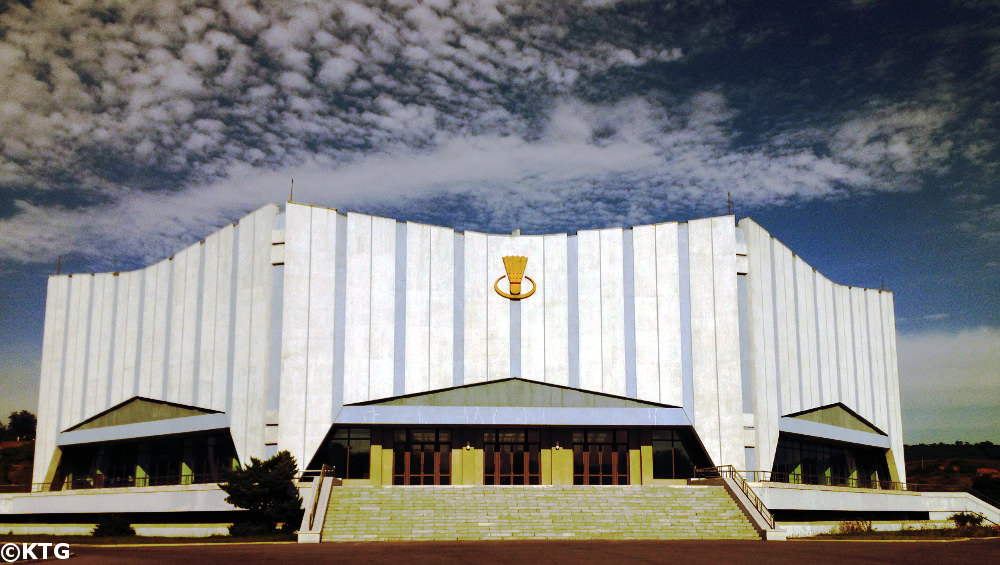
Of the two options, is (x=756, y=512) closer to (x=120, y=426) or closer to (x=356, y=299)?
Result: (x=356, y=299)

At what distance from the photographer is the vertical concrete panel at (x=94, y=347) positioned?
51.8m

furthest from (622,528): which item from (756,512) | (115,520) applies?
(115,520)

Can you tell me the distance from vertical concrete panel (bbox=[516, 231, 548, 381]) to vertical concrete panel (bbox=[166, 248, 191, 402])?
18.3 meters

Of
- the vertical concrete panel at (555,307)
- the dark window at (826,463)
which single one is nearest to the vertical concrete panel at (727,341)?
the dark window at (826,463)

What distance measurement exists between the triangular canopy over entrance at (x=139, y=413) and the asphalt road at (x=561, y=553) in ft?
54.8

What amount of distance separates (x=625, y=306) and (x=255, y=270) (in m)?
18.9

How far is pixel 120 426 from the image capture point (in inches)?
1951

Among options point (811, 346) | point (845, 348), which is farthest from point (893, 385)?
point (811, 346)

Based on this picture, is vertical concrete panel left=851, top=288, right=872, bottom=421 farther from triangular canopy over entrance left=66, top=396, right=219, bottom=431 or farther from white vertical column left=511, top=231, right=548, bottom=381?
triangular canopy over entrance left=66, top=396, right=219, bottom=431

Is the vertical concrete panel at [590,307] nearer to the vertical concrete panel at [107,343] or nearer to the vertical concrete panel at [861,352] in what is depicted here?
the vertical concrete panel at [861,352]

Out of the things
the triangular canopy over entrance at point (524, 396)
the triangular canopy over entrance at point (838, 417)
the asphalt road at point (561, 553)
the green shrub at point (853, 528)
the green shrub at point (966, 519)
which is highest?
the triangular canopy over entrance at point (524, 396)

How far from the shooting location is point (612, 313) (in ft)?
148

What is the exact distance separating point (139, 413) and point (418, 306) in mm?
17916

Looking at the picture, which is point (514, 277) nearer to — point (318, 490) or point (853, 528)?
point (318, 490)
